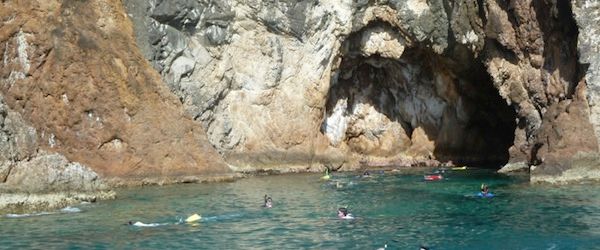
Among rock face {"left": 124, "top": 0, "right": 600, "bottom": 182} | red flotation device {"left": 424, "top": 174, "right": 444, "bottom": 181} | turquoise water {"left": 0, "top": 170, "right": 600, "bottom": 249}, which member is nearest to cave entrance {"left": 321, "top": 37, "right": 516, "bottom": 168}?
rock face {"left": 124, "top": 0, "right": 600, "bottom": 182}

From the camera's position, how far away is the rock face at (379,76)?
52031mm

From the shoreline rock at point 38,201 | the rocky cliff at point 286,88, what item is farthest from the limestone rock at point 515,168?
the shoreline rock at point 38,201

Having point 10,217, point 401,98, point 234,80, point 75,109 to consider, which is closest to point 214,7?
point 234,80

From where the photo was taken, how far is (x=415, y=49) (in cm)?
6494

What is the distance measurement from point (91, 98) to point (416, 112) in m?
32.1

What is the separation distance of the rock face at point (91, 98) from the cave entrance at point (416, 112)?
19.0m

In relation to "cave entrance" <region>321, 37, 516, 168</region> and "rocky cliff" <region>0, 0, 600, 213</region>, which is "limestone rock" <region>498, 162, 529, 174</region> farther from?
"cave entrance" <region>321, 37, 516, 168</region>

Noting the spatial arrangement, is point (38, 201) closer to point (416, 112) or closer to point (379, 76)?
point (379, 76)

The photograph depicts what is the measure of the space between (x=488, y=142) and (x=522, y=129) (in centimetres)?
1402

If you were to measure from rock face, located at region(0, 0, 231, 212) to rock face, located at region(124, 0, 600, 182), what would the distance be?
4.32 meters

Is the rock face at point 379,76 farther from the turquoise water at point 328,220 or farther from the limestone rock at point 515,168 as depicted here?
the turquoise water at point 328,220

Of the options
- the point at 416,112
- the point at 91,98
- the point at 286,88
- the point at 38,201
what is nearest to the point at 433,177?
the point at 286,88

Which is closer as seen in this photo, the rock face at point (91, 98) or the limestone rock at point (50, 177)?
the limestone rock at point (50, 177)

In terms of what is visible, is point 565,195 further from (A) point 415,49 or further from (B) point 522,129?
(A) point 415,49
